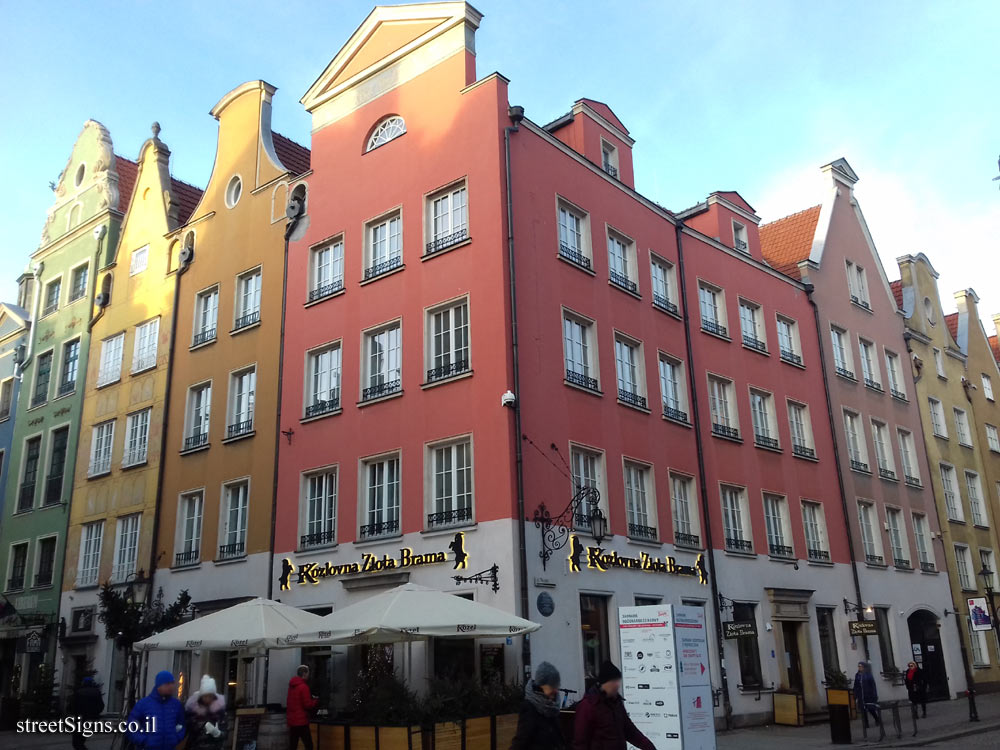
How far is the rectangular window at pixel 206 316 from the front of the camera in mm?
27359

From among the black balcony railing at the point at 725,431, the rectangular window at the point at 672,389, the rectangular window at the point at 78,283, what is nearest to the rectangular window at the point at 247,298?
the rectangular window at the point at 78,283

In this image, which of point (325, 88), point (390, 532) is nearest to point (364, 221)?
point (325, 88)

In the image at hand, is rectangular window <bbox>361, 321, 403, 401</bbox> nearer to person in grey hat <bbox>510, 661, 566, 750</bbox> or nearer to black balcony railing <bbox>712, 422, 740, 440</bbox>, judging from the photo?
black balcony railing <bbox>712, 422, 740, 440</bbox>

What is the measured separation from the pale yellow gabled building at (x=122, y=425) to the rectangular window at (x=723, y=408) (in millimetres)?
15457

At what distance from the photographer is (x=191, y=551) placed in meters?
25.5

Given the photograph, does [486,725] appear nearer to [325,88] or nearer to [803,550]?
[803,550]

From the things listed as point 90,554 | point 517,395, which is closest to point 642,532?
point 517,395

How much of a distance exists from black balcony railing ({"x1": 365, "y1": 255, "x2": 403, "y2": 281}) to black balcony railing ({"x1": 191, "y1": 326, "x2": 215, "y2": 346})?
20.8 ft

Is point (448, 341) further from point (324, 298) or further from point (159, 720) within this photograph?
point (159, 720)

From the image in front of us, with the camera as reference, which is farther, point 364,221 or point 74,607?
point 74,607

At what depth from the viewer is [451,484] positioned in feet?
66.0

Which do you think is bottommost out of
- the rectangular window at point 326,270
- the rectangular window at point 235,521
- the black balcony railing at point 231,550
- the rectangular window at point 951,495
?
the black balcony railing at point 231,550

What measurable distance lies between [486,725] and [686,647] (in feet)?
13.4

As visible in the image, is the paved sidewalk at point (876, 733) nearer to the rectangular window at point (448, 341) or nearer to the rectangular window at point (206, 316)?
the rectangular window at point (448, 341)
